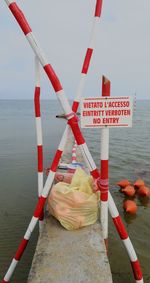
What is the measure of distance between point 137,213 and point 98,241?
133 inches

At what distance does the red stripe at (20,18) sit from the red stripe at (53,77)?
18.3 inches

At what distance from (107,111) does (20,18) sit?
148 cm

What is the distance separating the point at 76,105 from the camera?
3594 millimetres

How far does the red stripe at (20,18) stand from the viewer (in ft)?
9.51

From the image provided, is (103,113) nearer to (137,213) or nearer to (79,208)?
(79,208)

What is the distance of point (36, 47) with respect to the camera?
301 centimetres

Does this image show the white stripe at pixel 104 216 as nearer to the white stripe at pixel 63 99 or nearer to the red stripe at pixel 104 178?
the red stripe at pixel 104 178

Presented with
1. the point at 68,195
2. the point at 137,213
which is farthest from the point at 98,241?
the point at 137,213

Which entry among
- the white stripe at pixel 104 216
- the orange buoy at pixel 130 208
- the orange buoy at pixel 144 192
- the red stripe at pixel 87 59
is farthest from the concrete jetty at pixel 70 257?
the orange buoy at pixel 144 192

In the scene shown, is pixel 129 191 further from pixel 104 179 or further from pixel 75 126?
pixel 75 126

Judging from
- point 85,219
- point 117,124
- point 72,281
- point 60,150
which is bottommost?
point 72,281

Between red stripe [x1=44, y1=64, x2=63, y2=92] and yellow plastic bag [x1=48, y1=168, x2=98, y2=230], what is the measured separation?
1487 mm

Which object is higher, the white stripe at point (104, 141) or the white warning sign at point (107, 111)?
the white warning sign at point (107, 111)

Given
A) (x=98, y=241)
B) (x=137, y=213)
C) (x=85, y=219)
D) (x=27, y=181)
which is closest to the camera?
(x=98, y=241)
